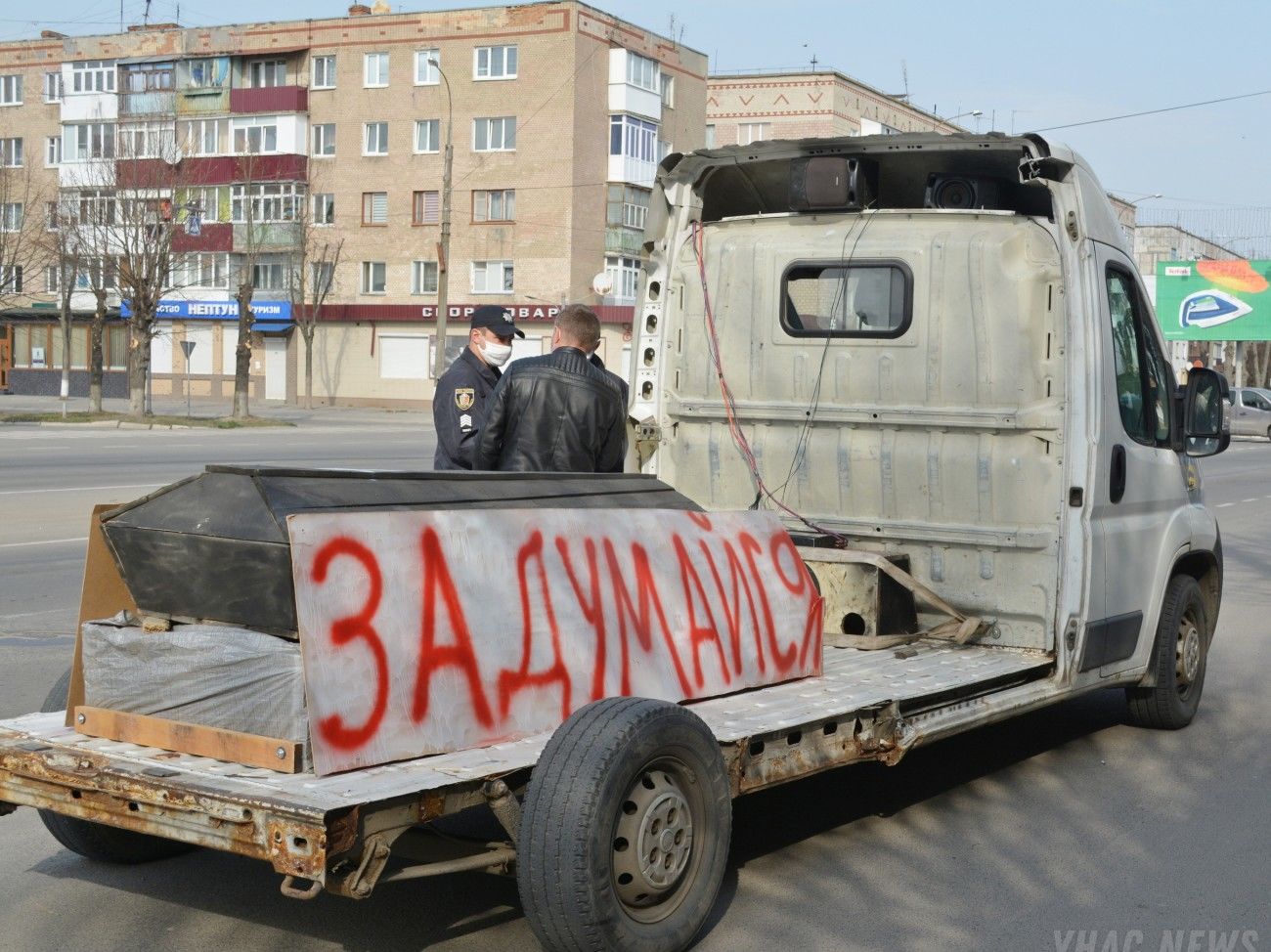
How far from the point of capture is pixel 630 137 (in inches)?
2459

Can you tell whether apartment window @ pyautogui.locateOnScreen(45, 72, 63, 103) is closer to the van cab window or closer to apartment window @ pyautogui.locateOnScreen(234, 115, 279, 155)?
apartment window @ pyautogui.locateOnScreen(234, 115, 279, 155)

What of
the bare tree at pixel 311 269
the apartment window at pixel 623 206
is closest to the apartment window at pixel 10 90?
the bare tree at pixel 311 269

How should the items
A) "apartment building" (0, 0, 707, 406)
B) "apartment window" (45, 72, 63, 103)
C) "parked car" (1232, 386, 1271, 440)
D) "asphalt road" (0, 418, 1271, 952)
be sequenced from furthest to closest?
"apartment window" (45, 72, 63, 103) → "apartment building" (0, 0, 707, 406) → "parked car" (1232, 386, 1271, 440) → "asphalt road" (0, 418, 1271, 952)

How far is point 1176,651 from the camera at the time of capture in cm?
721

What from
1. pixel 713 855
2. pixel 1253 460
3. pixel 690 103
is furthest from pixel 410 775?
pixel 690 103

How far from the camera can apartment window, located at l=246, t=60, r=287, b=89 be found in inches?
2606

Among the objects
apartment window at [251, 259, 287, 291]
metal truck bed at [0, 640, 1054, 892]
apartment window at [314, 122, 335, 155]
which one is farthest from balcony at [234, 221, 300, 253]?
metal truck bed at [0, 640, 1054, 892]

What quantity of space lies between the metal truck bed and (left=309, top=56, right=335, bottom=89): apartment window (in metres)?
63.8

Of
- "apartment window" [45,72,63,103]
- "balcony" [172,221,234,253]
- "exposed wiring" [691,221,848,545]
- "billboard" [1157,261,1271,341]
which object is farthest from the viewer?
"apartment window" [45,72,63,103]

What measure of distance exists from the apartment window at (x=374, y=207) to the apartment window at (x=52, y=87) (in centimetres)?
1740

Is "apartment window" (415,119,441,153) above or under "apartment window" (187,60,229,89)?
under

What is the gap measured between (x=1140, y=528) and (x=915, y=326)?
1.32 meters

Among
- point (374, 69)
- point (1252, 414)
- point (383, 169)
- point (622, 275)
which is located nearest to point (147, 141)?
point (383, 169)

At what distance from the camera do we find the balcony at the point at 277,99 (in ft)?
214
